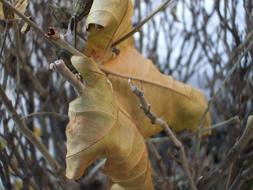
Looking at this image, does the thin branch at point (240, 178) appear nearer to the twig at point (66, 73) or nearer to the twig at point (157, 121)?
the twig at point (157, 121)

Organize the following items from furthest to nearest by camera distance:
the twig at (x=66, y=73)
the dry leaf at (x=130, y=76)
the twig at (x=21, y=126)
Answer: the twig at (x=21, y=126)
the dry leaf at (x=130, y=76)
the twig at (x=66, y=73)

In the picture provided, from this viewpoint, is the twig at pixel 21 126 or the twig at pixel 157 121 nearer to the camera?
the twig at pixel 157 121

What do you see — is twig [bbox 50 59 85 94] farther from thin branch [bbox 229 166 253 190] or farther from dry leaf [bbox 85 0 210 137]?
thin branch [bbox 229 166 253 190]

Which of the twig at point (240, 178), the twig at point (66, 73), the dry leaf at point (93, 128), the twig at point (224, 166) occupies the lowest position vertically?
the twig at point (240, 178)

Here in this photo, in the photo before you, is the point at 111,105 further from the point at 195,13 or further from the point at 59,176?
the point at 195,13

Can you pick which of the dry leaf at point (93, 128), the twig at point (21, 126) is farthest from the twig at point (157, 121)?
the twig at point (21, 126)

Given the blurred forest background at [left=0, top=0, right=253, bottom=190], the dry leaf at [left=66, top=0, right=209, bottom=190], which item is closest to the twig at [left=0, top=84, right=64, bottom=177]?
the blurred forest background at [left=0, top=0, right=253, bottom=190]

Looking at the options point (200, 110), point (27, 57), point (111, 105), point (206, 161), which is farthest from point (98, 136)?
point (206, 161)

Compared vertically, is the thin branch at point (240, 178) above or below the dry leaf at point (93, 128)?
below

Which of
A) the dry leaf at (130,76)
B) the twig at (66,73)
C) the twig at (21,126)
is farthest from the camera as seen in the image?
the twig at (21,126)
